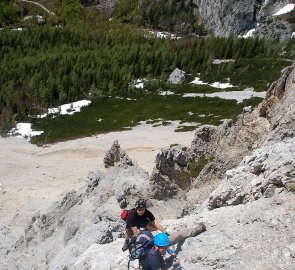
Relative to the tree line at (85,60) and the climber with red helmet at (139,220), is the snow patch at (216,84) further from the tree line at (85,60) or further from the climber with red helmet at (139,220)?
the climber with red helmet at (139,220)

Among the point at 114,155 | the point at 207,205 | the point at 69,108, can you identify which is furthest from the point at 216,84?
the point at 207,205

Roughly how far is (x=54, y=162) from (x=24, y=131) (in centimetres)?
1605

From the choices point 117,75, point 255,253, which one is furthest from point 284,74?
point 117,75

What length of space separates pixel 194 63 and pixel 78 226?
7045cm

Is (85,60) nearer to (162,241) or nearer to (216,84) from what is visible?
(216,84)

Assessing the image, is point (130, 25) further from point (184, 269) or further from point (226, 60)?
point (184, 269)

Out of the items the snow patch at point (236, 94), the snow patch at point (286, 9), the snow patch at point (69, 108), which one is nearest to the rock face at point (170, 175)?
the snow patch at point (69, 108)

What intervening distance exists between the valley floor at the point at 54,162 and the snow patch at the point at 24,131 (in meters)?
1.48

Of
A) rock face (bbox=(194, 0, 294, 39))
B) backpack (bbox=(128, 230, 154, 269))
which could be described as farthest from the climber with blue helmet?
rock face (bbox=(194, 0, 294, 39))

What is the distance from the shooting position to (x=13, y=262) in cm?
2275

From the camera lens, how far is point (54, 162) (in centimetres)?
4478

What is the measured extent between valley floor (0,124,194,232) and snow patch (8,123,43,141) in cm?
148

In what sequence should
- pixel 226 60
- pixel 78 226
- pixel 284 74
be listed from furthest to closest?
pixel 226 60 < pixel 78 226 < pixel 284 74

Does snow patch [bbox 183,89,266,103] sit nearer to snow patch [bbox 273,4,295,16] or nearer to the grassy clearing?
the grassy clearing
